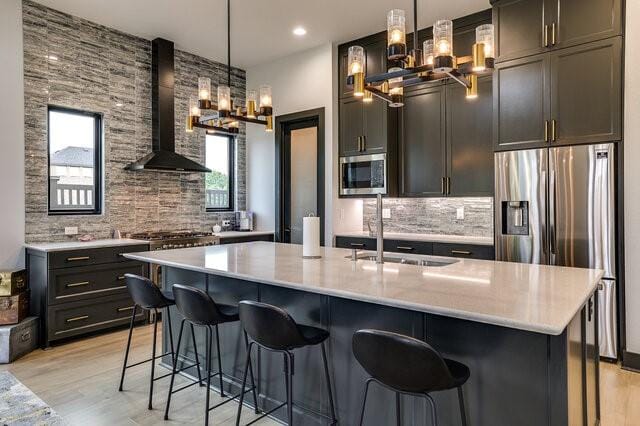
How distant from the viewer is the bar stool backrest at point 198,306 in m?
2.40

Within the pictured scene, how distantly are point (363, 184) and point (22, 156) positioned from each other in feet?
11.7

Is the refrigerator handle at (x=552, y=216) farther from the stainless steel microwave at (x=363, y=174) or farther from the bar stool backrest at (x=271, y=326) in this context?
the bar stool backrest at (x=271, y=326)

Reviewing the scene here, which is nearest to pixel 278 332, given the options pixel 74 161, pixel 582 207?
pixel 582 207

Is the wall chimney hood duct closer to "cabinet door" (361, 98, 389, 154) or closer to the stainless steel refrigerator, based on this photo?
"cabinet door" (361, 98, 389, 154)

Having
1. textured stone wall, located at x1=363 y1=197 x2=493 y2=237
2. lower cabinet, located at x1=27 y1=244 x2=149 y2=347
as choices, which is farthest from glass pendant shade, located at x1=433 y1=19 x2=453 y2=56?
lower cabinet, located at x1=27 y1=244 x2=149 y2=347

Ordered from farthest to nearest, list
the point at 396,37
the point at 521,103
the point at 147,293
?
the point at 521,103 → the point at 147,293 → the point at 396,37

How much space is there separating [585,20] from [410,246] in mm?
2563

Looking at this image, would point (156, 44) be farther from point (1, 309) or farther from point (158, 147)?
point (1, 309)

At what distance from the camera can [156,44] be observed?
16.4 ft

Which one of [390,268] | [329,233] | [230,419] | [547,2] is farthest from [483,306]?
[329,233]

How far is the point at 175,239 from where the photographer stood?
4.73 metres

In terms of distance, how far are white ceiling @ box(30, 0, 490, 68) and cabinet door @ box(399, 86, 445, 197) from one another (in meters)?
0.82

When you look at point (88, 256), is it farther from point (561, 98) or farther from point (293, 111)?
point (561, 98)

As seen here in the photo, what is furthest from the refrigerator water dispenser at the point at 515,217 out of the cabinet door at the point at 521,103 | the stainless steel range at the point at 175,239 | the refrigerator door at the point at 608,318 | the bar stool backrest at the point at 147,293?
the stainless steel range at the point at 175,239
